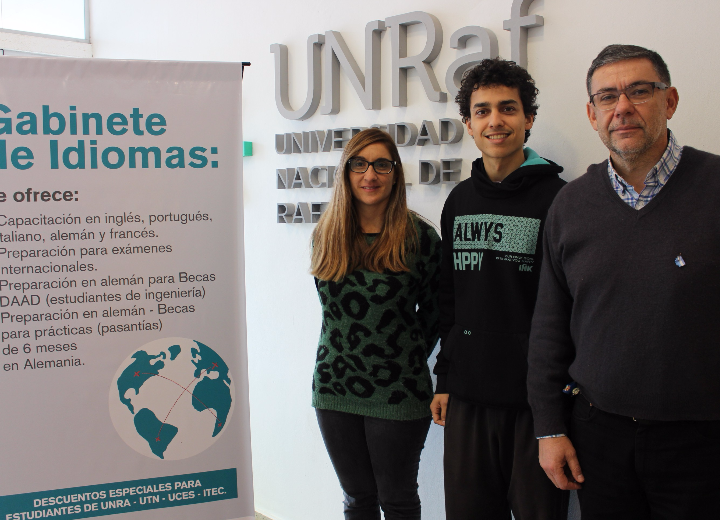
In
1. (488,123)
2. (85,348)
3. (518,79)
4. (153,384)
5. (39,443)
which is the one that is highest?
(518,79)

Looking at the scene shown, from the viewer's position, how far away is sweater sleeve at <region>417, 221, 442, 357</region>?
2.09 meters

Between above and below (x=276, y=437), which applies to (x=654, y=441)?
above

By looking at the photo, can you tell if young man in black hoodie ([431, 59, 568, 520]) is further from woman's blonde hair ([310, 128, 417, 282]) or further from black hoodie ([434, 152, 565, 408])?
woman's blonde hair ([310, 128, 417, 282])

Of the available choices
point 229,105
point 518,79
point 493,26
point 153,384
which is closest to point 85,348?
point 153,384

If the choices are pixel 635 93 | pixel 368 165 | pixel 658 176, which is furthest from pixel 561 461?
pixel 368 165

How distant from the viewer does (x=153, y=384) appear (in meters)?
1.81

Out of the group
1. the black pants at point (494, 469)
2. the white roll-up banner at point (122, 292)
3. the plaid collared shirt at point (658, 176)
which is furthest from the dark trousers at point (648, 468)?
the white roll-up banner at point (122, 292)

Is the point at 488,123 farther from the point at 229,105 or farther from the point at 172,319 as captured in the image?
the point at 172,319

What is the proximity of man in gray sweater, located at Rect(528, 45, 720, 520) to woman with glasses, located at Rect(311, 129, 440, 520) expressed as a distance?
535 millimetres

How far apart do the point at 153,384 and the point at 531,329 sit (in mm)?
1083

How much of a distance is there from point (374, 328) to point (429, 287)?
26cm

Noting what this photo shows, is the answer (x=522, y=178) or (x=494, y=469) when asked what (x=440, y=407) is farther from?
(x=522, y=178)

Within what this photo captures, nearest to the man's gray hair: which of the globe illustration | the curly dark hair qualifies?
the curly dark hair

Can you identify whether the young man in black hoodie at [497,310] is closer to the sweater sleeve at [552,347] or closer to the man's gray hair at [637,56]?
the sweater sleeve at [552,347]
